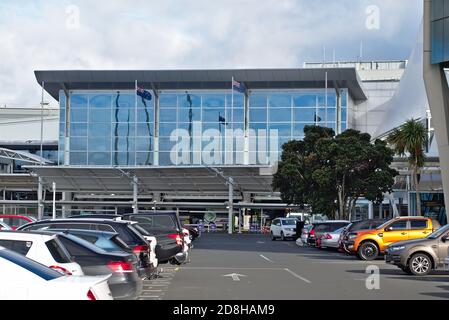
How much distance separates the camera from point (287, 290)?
17.2m

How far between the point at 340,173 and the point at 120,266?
35867 millimetres

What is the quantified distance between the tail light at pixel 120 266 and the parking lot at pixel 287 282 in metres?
3.12

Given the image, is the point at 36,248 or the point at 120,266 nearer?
the point at 36,248

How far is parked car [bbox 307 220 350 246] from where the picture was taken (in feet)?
123

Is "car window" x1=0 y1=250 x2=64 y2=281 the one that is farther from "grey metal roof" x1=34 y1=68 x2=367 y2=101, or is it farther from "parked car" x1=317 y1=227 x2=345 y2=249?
"grey metal roof" x1=34 y1=68 x2=367 y2=101

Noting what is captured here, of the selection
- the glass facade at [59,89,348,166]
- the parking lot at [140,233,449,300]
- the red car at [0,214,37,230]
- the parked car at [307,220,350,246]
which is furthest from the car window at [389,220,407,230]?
the glass facade at [59,89,348,166]

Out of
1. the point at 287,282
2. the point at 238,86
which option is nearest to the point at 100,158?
the point at 238,86

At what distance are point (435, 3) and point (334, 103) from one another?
42432 millimetres

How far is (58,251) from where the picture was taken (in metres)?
11.4

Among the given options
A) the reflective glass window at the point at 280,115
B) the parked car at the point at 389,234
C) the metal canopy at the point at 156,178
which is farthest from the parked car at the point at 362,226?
the reflective glass window at the point at 280,115

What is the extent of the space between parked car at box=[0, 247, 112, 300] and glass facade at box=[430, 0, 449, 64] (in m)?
26.3

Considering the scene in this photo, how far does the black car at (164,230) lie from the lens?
2191 centimetres

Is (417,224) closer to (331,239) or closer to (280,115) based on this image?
(331,239)
